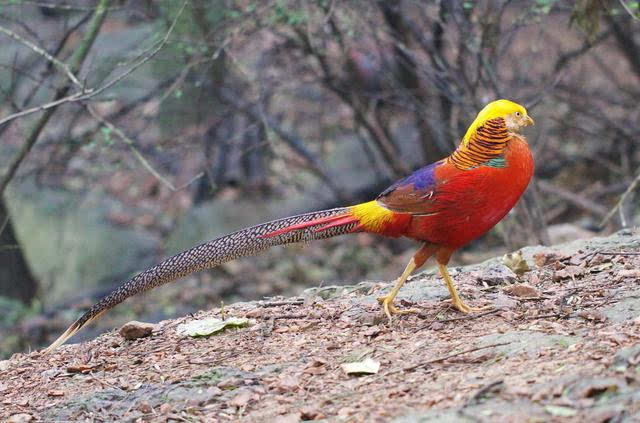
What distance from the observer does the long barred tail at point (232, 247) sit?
4137mm

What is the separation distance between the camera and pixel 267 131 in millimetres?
6262

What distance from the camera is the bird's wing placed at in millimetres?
4016

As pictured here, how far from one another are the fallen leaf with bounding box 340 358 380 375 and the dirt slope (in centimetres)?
3

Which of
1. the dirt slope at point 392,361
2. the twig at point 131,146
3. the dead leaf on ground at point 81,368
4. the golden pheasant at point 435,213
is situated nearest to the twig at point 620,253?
the dirt slope at point 392,361

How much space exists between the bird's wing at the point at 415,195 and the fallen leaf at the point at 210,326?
2.99 feet

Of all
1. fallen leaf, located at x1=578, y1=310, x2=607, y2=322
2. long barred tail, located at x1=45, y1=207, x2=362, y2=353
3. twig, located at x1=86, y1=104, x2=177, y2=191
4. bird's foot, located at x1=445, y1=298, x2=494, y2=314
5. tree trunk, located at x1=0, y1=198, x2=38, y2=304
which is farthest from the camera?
tree trunk, located at x1=0, y1=198, x2=38, y2=304

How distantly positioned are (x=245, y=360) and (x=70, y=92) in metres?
3.76

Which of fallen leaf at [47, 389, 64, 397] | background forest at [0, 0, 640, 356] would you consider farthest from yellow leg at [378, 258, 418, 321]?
background forest at [0, 0, 640, 356]

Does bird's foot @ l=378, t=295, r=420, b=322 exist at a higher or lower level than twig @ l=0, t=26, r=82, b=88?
lower

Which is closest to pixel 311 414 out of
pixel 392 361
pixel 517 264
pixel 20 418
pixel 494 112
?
pixel 392 361

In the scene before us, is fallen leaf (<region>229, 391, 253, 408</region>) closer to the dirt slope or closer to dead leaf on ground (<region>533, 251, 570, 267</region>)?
the dirt slope

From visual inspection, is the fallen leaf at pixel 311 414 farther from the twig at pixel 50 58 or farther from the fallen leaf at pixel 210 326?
the twig at pixel 50 58

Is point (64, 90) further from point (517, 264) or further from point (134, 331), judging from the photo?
point (517, 264)

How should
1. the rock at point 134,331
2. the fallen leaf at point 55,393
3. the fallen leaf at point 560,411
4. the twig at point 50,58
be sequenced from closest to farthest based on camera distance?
the fallen leaf at point 560,411, the fallen leaf at point 55,393, the rock at point 134,331, the twig at point 50,58
